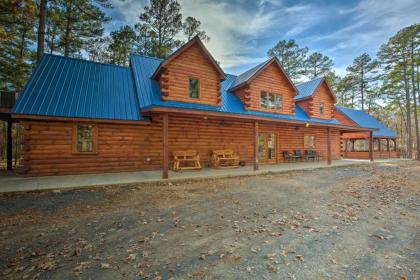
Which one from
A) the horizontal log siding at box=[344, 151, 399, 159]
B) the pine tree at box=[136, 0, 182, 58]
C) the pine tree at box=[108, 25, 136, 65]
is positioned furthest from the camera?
the horizontal log siding at box=[344, 151, 399, 159]

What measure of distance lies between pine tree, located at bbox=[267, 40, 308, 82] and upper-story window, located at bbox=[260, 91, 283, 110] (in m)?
14.3

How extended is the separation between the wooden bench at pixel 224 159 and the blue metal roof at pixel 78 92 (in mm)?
4365

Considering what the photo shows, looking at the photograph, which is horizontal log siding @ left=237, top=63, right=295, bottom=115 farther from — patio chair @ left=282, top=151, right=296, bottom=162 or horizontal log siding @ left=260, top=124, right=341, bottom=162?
patio chair @ left=282, top=151, right=296, bottom=162

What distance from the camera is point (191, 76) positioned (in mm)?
10844

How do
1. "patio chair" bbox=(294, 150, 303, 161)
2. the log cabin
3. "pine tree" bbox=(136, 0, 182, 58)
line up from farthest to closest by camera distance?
"pine tree" bbox=(136, 0, 182, 58) < "patio chair" bbox=(294, 150, 303, 161) < the log cabin

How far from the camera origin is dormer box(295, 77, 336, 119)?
1561 cm

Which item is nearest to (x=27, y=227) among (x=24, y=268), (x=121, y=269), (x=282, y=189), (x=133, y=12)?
(x=24, y=268)

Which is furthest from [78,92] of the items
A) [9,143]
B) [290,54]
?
[290,54]

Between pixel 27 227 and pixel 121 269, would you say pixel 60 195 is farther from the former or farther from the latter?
pixel 121 269

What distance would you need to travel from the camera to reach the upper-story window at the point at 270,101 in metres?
13.3

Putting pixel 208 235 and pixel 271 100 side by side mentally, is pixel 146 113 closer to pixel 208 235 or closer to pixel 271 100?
pixel 208 235

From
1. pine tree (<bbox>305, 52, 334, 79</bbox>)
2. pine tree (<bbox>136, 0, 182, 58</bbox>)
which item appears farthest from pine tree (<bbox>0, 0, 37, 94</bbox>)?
pine tree (<bbox>305, 52, 334, 79</bbox>)

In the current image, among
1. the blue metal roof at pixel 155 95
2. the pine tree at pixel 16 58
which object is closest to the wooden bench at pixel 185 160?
the blue metal roof at pixel 155 95

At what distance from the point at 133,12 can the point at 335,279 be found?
2162 cm
